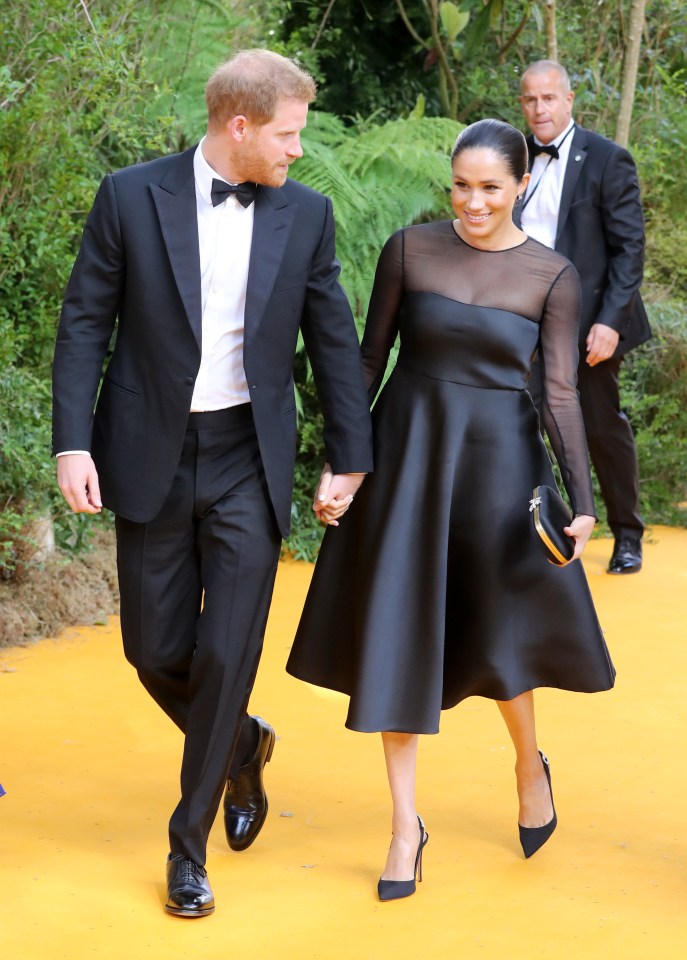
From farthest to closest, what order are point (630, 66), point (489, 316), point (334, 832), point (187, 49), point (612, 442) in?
point (630, 66) < point (187, 49) < point (612, 442) < point (334, 832) < point (489, 316)

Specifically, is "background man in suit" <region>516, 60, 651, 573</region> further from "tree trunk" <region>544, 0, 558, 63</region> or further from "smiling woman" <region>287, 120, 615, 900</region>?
"smiling woman" <region>287, 120, 615, 900</region>

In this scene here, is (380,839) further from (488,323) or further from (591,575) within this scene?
(591,575)

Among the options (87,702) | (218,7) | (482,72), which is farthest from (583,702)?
(482,72)

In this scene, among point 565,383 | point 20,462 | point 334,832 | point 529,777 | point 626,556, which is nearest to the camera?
point 565,383

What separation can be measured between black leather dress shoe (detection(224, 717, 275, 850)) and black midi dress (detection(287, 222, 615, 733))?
37cm

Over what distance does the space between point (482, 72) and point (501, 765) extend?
259 inches

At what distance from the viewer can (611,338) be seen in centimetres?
629

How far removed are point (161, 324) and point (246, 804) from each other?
132 centimetres

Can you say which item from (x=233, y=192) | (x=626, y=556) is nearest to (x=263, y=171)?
(x=233, y=192)

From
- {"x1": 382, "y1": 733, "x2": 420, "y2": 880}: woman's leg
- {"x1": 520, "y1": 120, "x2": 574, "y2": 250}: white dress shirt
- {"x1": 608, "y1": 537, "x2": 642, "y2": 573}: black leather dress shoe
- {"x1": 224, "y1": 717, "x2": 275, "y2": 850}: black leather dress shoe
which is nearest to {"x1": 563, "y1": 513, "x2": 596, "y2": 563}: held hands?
{"x1": 382, "y1": 733, "x2": 420, "y2": 880}: woman's leg

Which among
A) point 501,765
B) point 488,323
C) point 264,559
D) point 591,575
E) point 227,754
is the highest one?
point 488,323

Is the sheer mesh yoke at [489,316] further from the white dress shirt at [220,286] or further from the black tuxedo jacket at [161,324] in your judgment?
the white dress shirt at [220,286]

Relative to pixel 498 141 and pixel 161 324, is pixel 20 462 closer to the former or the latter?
pixel 161 324

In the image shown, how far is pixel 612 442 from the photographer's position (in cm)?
675
